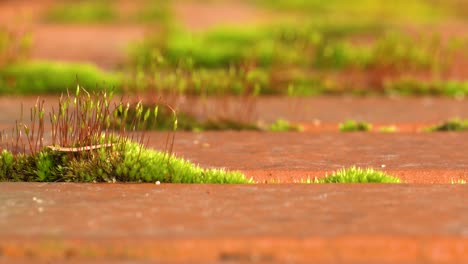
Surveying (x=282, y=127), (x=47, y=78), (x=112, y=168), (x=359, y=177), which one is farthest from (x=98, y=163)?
(x=47, y=78)

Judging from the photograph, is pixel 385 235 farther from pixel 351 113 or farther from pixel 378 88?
pixel 378 88

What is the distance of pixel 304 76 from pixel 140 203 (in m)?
7.86

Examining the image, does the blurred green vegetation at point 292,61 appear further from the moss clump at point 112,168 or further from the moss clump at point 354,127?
the moss clump at point 112,168

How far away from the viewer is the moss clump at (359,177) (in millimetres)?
7730

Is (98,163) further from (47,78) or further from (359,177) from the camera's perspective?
(47,78)

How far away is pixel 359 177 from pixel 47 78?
283 inches

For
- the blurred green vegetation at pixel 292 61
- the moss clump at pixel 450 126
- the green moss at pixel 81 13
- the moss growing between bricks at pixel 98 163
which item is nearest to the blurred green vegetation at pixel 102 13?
the green moss at pixel 81 13

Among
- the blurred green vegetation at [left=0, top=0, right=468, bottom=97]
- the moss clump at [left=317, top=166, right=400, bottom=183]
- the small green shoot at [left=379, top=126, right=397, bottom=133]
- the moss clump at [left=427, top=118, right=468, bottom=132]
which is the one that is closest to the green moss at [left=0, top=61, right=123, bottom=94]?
the blurred green vegetation at [left=0, top=0, right=468, bottom=97]

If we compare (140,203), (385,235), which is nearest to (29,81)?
(140,203)

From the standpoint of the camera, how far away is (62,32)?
19953mm

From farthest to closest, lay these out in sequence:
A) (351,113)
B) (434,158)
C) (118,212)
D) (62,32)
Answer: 1. (62,32)
2. (351,113)
3. (434,158)
4. (118,212)

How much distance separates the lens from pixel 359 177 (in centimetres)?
777

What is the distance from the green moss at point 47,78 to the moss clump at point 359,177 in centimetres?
612

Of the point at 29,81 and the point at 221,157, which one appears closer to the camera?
the point at 221,157
